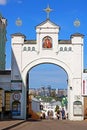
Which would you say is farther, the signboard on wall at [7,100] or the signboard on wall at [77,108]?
the signboard on wall at [7,100]

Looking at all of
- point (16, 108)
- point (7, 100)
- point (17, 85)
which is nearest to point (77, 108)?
point (16, 108)

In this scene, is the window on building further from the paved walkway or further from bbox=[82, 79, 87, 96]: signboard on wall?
the paved walkway

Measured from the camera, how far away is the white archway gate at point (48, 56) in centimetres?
4931

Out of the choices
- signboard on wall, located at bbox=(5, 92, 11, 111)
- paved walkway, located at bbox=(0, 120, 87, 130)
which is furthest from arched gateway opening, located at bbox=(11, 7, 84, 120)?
paved walkway, located at bbox=(0, 120, 87, 130)

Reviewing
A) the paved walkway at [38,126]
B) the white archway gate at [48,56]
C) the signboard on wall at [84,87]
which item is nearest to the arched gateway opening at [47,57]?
the white archway gate at [48,56]

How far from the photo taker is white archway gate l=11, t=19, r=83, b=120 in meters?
49.3

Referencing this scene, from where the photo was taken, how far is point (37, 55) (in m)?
50.2

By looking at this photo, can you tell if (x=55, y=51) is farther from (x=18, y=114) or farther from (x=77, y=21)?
(x=18, y=114)

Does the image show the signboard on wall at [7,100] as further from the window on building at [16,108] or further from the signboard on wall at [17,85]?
the signboard on wall at [17,85]

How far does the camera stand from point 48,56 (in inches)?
1972

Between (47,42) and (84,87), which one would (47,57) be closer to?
(47,42)

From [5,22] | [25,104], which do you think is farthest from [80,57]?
[5,22]

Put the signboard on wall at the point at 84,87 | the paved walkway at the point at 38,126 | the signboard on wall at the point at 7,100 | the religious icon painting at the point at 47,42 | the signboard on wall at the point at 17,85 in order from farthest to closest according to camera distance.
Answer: the religious icon painting at the point at 47,42
the signboard on wall at the point at 7,100
the signboard on wall at the point at 17,85
the signboard on wall at the point at 84,87
the paved walkway at the point at 38,126

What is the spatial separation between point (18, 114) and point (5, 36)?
62.6 feet
